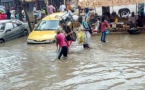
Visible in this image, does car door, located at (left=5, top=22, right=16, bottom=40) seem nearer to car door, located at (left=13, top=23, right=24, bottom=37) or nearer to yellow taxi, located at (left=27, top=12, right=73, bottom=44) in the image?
car door, located at (left=13, top=23, right=24, bottom=37)

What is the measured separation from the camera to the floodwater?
974cm

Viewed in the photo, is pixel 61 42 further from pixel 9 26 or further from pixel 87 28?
pixel 9 26

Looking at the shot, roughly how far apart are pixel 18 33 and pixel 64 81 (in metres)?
12.1

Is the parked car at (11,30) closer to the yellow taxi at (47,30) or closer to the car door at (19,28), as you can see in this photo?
the car door at (19,28)

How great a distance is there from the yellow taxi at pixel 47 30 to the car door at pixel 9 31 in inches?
74.8

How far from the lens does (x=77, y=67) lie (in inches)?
472

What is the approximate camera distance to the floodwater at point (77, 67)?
974 cm

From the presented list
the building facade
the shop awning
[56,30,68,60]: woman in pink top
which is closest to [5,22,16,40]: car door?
the shop awning

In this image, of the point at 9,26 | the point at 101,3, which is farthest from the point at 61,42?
the point at 9,26

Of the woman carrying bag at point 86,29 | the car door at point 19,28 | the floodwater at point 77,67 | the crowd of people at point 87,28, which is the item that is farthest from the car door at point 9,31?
the woman carrying bag at point 86,29

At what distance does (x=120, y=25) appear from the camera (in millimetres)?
21094

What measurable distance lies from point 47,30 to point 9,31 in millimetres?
2880

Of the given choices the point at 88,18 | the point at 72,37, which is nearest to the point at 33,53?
the point at 72,37

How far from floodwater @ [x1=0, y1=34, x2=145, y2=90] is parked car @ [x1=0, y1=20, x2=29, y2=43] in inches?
99.5
